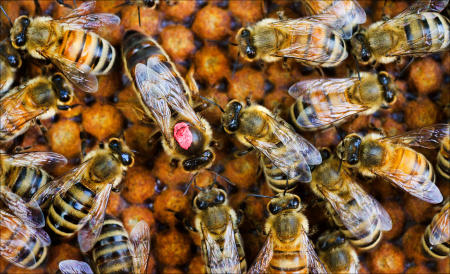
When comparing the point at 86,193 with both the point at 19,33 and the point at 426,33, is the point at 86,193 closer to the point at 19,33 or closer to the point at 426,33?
the point at 19,33

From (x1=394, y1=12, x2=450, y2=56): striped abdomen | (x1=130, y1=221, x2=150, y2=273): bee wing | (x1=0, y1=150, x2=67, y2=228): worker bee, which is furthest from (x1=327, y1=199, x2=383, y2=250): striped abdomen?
(x1=0, y1=150, x2=67, y2=228): worker bee

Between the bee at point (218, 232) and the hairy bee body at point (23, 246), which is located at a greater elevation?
the bee at point (218, 232)

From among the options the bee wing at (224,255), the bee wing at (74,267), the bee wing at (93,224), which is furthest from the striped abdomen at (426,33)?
the bee wing at (74,267)

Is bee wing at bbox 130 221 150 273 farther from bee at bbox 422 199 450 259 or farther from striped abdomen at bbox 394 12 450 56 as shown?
striped abdomen at bbox 394 12 450 56

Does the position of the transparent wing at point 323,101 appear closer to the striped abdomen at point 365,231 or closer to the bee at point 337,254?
the striped abdomen at point 365,231

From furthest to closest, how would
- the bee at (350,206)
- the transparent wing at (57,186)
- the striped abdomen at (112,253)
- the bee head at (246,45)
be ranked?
the bee head at (246,45)
the bee at (350,206)
the transparent wing at (57,186)
the striped abdomen at (112,253)

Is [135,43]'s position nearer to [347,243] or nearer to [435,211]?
[347,243]
